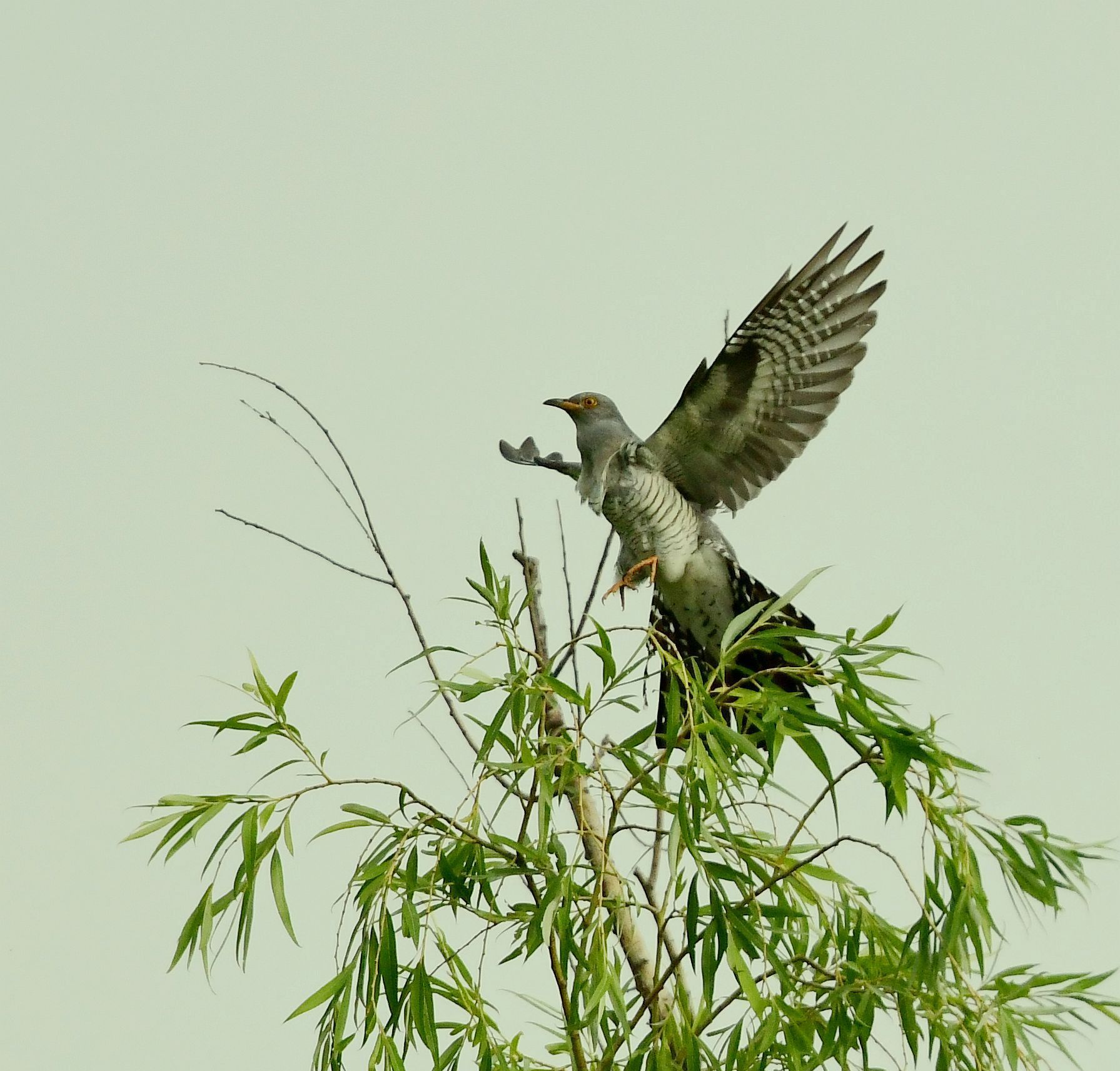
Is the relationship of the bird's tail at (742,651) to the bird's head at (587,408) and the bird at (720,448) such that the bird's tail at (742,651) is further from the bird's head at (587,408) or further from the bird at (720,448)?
the bird's head at (587,408)

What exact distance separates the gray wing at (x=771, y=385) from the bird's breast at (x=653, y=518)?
0.05 metres

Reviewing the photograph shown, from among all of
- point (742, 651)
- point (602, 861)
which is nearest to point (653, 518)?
point (742, 651)

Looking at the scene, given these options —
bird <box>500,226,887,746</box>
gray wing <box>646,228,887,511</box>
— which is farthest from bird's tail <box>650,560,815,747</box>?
gray wing <box>646,228,887,511</box>

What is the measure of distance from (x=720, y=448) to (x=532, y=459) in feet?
1.16

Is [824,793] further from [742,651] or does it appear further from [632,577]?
[632,577]

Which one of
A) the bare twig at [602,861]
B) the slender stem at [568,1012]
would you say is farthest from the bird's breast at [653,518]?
the slender stem at [568,1012]

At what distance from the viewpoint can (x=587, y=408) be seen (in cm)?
232

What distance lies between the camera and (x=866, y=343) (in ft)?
6.79

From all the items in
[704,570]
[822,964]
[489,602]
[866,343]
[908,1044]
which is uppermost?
[866,343]

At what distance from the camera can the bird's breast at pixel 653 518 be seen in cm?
226

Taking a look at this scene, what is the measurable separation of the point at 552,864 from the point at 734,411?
1012mm

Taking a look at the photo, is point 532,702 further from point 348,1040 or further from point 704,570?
point 704,570

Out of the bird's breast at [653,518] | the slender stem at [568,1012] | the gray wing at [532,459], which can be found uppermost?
the gray wing at [532,459]

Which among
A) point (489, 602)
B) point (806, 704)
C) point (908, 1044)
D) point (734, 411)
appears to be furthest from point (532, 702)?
point (734, 411)
